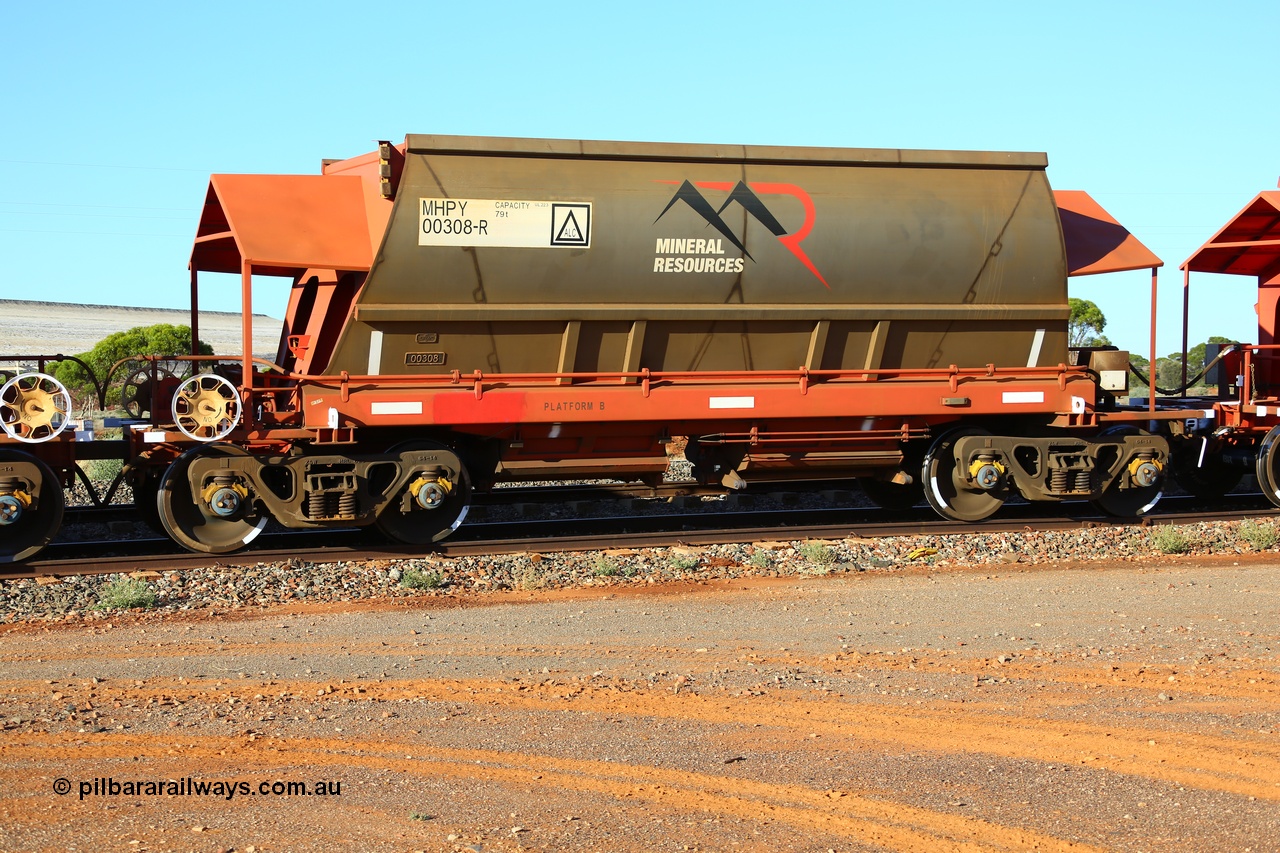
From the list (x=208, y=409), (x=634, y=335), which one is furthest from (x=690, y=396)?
(x=208, y=409)

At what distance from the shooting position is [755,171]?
11.7 m

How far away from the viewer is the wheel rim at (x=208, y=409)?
417 inches

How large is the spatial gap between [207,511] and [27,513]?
1477 millimetres

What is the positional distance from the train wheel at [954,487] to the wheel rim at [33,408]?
27.1ft

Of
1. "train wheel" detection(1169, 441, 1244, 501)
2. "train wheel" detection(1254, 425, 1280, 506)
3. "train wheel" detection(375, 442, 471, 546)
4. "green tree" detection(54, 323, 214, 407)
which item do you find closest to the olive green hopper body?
"train wheel" detection(375, 442, 471, 546)

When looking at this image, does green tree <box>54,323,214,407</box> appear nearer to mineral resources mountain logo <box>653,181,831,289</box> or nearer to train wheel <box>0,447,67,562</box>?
train wheel <box>0,447,67,562</box>

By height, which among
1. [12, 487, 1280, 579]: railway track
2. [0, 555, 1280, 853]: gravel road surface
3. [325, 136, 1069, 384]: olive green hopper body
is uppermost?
[325, 136, 1069, 384]: olive green hopper body

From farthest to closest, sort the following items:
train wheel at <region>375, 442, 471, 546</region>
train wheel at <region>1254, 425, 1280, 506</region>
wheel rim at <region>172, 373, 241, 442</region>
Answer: train wheel at <region>1254, 425, 1280, 506</region> < train wheel at <region>375, 442, 471, 546</region> < wheel rim at <region>172, 373, 241, 442</region>

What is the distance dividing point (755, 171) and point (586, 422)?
287cm

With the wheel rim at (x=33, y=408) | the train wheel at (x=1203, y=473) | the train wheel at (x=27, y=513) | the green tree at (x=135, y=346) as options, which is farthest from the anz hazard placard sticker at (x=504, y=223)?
the green tree at (x=135, y=346)

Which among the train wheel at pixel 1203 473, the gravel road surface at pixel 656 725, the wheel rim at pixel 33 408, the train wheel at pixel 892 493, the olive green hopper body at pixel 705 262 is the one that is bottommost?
the gravel road surface at pixel 656 725

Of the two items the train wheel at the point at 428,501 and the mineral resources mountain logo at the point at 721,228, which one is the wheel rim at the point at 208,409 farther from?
the mineral resources mountain logo at the point at 721,228

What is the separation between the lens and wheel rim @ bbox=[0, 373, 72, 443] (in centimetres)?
1029

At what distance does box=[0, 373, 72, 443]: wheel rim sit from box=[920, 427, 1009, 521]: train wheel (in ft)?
27.1
